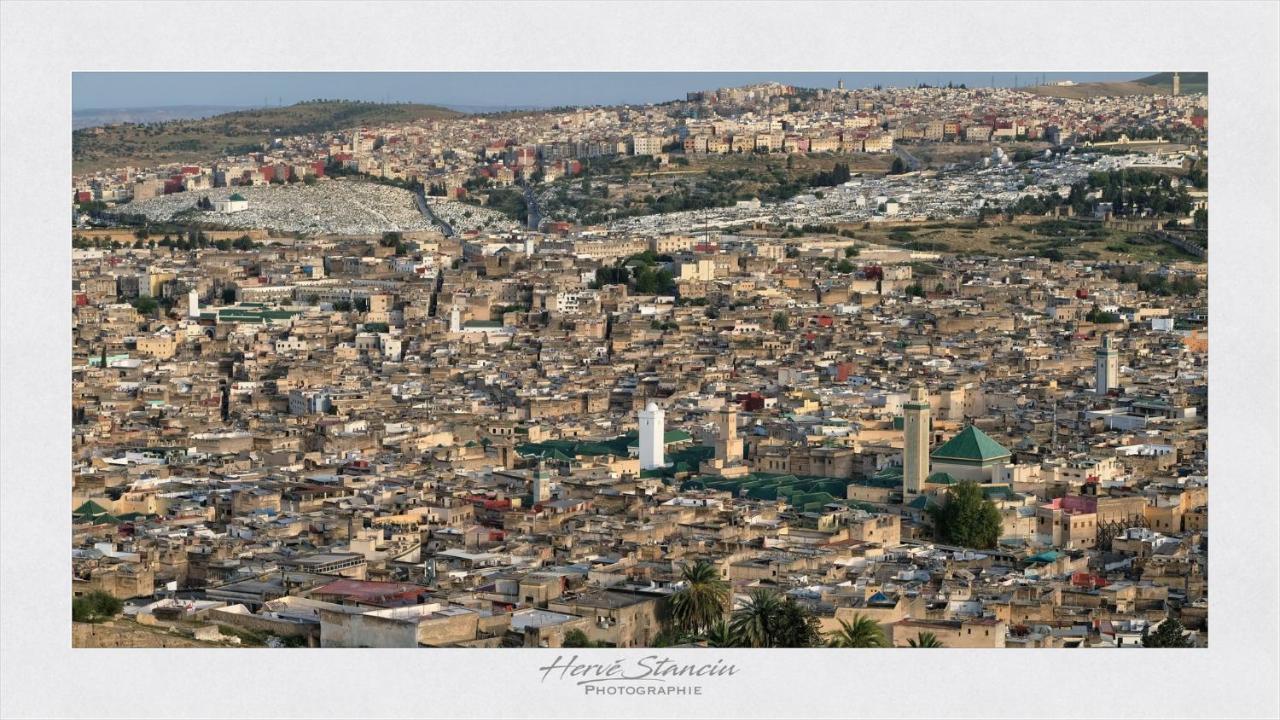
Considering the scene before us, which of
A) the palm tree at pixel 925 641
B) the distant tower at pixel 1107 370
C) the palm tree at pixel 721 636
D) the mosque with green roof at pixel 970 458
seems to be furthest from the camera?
the distant tower at pixel 1107 370

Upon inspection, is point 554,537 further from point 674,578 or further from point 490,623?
point 490,623

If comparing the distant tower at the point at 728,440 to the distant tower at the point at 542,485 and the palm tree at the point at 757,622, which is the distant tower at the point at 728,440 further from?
the palm tree at the point at 757,622

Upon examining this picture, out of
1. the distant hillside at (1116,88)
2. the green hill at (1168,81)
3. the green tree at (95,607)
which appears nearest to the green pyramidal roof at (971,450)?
the green tree at (95,607)

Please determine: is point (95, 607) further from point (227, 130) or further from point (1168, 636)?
point (227, 130)

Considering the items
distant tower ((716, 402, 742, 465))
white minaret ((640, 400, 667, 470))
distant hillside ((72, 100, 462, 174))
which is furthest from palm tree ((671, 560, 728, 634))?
distant hillside ((72, 100, 462, 174))

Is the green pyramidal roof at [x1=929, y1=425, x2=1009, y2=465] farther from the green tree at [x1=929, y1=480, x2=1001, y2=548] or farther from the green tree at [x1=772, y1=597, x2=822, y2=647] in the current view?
the green tree at [x1=772, y1=597, x2=822, y2=647]

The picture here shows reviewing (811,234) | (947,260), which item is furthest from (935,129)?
(947,260)

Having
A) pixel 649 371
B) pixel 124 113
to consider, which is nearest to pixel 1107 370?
pixel 649 371
